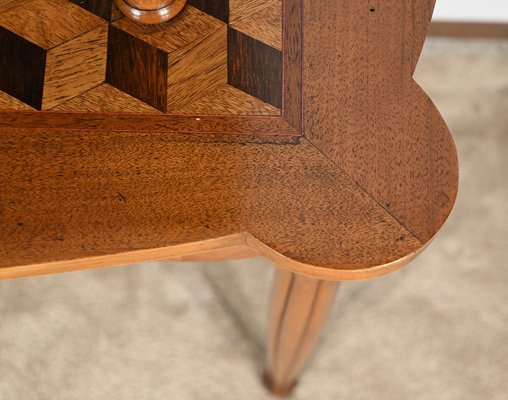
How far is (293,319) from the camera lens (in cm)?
66

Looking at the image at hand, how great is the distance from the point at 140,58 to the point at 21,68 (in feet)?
0.29

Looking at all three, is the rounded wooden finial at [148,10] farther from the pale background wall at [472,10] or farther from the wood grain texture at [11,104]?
the pale background wall at [472,10]

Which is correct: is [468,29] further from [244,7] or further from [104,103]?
[104,103]

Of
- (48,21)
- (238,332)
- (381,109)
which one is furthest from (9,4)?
(238,332)

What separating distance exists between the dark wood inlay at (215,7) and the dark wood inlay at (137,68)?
6cm

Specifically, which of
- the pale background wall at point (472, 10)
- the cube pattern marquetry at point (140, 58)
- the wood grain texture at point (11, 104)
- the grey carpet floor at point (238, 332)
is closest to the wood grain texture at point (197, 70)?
the cube pattern marquetry at point (140, 58)

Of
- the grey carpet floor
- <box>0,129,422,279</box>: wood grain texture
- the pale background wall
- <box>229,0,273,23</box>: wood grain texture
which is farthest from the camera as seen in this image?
the pale background wall

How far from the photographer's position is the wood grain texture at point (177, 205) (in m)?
0.45

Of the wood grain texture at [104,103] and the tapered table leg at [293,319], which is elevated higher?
the wood grain texture at [104,103]

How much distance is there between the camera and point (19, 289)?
36.5 inches

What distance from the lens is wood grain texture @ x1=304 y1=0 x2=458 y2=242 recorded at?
48cm

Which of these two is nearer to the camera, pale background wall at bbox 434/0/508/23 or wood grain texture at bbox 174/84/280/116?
wood grain texture at bbox 174/84/280/116

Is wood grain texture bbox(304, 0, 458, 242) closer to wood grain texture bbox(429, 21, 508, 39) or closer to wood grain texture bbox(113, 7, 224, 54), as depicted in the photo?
wood grain texture bbox(113, 7, 224, 54)

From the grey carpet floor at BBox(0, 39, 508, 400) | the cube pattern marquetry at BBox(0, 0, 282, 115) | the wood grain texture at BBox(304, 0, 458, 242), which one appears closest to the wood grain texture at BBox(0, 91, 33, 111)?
the cube pattern marquetry at BBox(0, 0, 282, 115)
